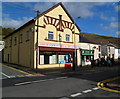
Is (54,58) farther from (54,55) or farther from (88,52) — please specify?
(88,52)

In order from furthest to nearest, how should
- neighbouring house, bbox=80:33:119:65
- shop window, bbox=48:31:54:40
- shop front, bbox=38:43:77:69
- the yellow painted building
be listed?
1. neighbouring house, bbox=80:33:119:65
2. shop window, bbox=48:31:54:40
3. shop front, bbox=38:43:77:69
4. the yellow painted building

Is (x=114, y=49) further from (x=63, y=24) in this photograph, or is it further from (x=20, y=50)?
(x=20, y=50)

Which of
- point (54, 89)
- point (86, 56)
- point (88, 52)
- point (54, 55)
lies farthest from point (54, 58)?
point (54, 89)

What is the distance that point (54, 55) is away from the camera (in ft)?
64.9

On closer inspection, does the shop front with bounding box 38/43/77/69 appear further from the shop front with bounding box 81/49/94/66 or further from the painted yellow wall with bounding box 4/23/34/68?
the shop front with bounding box 81/49/94/66

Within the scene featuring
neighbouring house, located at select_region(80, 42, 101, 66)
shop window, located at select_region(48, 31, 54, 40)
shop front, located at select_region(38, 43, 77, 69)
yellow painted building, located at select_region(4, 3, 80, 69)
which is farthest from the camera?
neighbouring house, located at select_region(80, 42, 101, 66)

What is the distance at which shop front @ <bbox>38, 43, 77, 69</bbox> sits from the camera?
711 inches

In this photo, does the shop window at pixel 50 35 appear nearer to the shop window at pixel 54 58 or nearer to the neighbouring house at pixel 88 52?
the shop window at pixel 54 58

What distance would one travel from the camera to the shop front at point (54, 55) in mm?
18047

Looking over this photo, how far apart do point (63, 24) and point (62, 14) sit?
1793 millimetres

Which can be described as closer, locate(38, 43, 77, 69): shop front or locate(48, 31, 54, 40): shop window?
locate(38, 43, 77, 69): shop front

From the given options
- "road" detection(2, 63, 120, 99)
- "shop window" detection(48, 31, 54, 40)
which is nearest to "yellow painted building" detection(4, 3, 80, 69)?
"shop window" detection(48, 31, 54, 40)

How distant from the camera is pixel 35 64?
17.1m

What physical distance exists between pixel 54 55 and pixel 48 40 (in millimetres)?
2860
